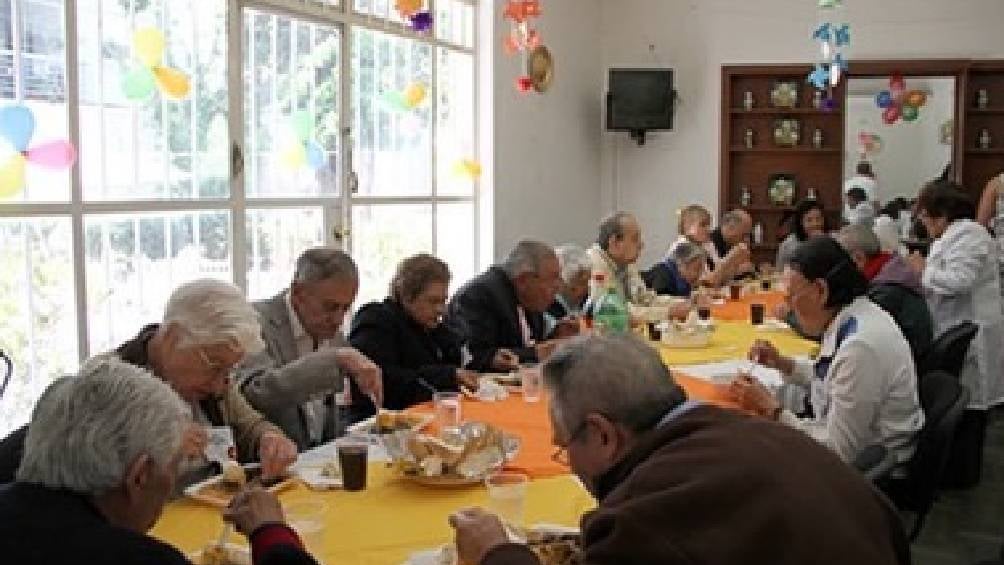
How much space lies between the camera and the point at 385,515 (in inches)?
94.7

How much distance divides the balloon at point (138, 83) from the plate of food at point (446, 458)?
2.54m

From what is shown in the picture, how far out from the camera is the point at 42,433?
1.60 metres

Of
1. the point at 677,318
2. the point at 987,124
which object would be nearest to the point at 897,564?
the point at 677,318

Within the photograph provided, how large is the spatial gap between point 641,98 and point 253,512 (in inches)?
316

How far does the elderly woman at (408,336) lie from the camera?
12.5ft

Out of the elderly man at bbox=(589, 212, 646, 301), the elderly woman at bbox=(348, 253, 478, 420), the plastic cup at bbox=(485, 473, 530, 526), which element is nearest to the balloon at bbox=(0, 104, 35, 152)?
Answer: the elderly woman at bbox=(348, 253, 478, 420)

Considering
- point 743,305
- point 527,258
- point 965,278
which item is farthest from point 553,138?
point 527,258

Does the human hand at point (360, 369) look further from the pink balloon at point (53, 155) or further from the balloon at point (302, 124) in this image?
the balloon at point (302, 124)

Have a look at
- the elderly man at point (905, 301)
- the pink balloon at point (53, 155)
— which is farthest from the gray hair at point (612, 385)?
the elderly man at point (905, 301)

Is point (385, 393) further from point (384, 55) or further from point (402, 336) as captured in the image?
point (384, 55)

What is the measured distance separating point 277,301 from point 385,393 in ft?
1.74

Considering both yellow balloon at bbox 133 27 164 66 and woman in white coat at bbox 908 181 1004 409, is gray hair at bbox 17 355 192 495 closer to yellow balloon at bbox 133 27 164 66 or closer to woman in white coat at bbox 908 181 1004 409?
yellow balloon at bbox 133 27 164 66

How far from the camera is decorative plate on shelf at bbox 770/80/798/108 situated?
950cm

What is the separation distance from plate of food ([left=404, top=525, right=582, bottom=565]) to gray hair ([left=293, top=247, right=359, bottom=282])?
147 centimetres
